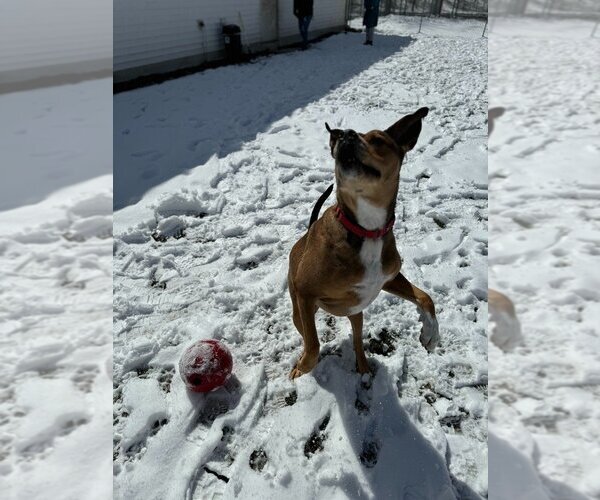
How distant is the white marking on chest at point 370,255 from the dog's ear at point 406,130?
1.19ft

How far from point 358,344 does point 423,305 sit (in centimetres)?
48

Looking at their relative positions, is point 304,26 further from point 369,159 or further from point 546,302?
point 546,302

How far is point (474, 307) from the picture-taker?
3180mm

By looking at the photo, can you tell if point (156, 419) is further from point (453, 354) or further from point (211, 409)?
point (453, 354)

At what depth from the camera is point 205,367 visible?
245 cm

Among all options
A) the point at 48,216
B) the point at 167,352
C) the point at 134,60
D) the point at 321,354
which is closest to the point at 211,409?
the point at 167,352

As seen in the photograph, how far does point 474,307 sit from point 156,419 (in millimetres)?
2246

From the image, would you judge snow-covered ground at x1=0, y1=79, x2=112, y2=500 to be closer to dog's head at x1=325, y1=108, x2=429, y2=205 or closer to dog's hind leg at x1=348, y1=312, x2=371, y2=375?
dog's hind leg at x1=348, y1=312, x2=371, y2=375

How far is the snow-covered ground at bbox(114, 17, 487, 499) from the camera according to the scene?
2.18m

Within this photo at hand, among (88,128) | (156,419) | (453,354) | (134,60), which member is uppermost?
(134,60)

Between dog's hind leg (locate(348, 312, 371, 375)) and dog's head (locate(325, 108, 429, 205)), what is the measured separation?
86 centimetres

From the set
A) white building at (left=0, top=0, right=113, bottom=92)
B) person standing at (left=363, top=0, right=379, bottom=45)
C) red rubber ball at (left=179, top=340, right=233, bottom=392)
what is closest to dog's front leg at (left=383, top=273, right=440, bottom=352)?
red rubber ball at (left=179, top=340, right=233, bottom=392)

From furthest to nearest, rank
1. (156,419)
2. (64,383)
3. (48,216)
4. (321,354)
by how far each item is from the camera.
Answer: (48,216)
(321,354)
(64,383)
(156,419)

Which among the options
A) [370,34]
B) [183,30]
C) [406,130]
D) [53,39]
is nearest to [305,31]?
[370,34]
